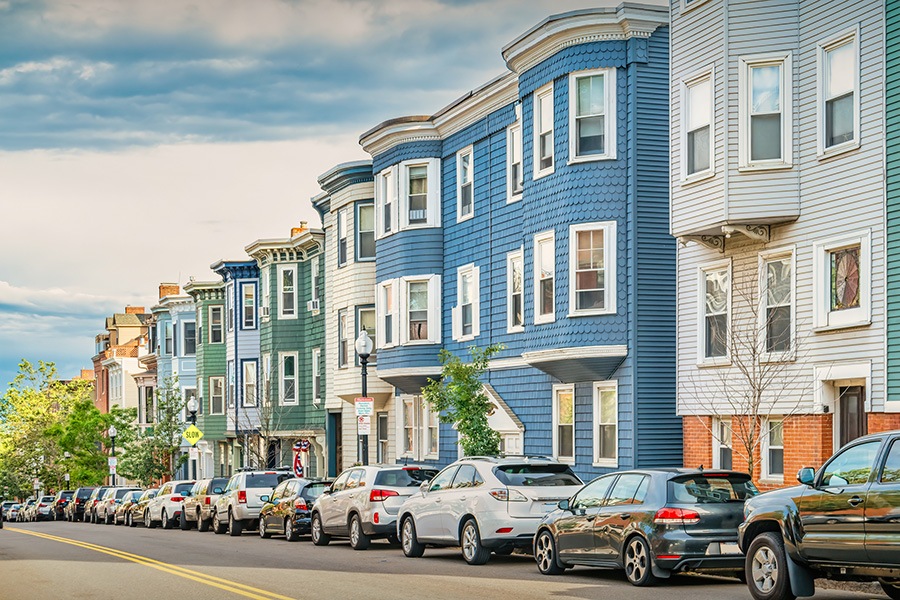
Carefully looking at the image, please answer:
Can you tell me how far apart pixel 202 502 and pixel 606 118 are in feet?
52.9

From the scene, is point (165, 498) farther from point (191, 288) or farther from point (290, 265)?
point (191, 288)

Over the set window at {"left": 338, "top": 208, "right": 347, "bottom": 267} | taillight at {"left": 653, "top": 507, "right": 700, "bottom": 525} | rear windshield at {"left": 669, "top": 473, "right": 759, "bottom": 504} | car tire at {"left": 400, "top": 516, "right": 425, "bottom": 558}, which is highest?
window at {"left": 338, "top": 208, "right": 347, "bottom": 267}

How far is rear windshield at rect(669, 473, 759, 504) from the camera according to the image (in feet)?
53.9

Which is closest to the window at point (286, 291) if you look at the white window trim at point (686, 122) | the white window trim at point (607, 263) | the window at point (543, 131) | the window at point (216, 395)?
the window at point (216, 395)

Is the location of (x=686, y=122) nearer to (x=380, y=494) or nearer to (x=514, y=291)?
(x=514, y=291)

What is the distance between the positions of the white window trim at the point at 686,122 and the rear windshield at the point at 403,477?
291 inches

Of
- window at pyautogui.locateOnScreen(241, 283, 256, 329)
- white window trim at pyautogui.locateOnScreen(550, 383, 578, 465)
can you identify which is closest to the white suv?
white window trim at pyautogui.locateOnScreen(550, 383, 578, 465)

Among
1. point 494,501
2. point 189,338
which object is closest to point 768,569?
point 494,501

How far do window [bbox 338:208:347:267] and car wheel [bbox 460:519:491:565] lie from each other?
23.2 meters

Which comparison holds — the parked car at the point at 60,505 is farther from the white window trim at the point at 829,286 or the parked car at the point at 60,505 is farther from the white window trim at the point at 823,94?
the white window trim at the point at 823,94

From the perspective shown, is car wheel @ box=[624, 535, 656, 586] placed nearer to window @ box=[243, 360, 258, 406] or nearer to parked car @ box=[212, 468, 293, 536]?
parked car @ box=[212, 468, 293, 536]

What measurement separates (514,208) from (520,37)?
4615 millimetres

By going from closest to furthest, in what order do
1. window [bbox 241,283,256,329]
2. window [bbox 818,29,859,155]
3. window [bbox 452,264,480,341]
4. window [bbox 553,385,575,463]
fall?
window [bbox 818,29,859,155], window [bbox 553,385,575,463], window [bbox 452,264,480,341], window [bbox 241,283,256,329]

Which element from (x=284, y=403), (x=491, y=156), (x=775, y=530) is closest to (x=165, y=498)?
(x=284, y=403)
